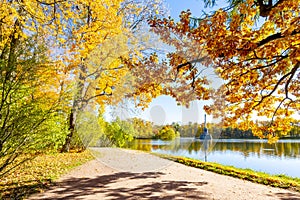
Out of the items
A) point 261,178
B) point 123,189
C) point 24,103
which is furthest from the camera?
point 261,178

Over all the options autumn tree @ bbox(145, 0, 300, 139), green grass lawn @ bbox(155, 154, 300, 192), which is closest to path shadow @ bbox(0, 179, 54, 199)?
autumn tree @ bbox(145, 0, 300, 139)

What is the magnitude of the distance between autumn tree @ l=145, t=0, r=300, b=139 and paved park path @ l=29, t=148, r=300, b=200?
1.44 metres

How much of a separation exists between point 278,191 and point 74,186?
168 inches

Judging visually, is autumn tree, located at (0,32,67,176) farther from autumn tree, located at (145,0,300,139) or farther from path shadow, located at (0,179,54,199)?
autumn tree, located at (145,0,300,139)

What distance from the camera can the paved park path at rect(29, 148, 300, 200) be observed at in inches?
165

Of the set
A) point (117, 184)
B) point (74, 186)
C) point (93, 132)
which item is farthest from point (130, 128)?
point (93, 132)

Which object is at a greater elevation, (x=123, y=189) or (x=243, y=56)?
(x=243, y=56)

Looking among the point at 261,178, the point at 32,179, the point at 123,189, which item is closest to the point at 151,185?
the point at 123,189

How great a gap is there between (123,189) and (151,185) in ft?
2.17

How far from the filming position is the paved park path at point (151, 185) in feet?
13.8

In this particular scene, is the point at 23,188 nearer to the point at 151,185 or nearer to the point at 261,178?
the point at 151,185

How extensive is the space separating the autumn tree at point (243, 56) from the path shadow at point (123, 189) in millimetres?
1711

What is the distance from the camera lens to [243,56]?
11.6 ft

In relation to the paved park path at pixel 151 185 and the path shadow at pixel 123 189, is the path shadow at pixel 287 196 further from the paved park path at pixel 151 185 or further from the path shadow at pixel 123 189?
the path shadow at pixel 123 189
